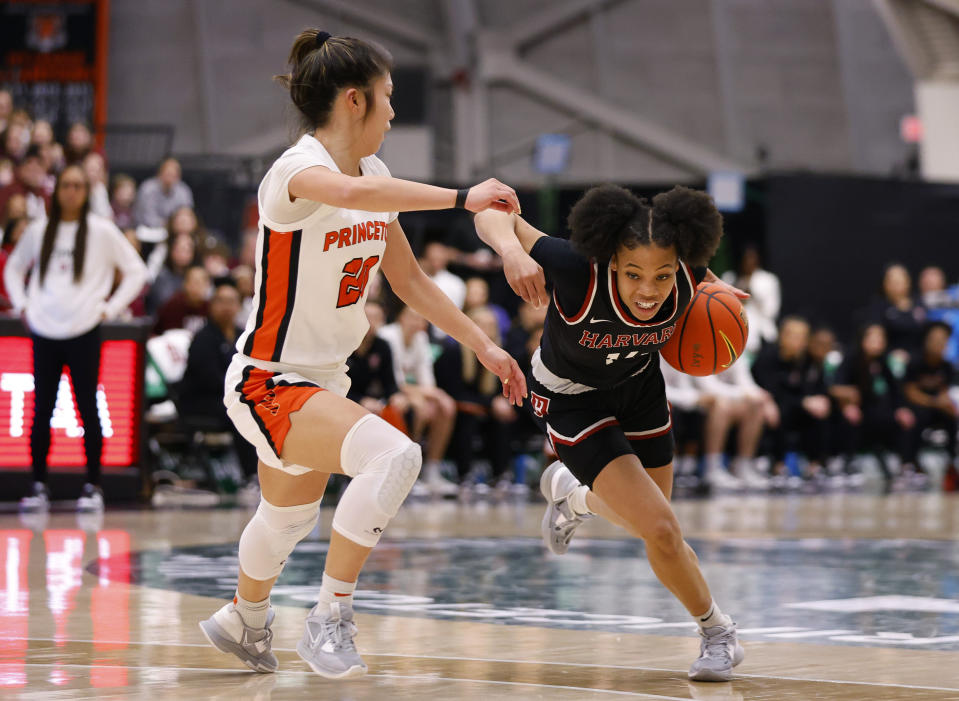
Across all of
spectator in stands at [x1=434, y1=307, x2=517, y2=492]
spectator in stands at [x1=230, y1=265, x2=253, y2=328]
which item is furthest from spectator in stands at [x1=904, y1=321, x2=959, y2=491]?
spectator in stands at [x1=230, y1=265, x2=253, y2=328]

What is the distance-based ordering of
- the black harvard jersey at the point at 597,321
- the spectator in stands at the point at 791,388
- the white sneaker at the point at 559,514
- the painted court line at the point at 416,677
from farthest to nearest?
the spectator in stands at the point at 791,388, the white sneaker at the point at 559,514, the black harvard jersey at the point at 597,321, the painted court line at the point at 416,677

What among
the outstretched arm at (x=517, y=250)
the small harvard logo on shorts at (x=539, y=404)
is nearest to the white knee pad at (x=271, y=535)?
the outstretched arm at (x=517, y=250)

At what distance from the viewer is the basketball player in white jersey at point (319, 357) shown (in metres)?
3.51

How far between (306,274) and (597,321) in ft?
2.91

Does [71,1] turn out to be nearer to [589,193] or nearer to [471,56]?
[471,56]

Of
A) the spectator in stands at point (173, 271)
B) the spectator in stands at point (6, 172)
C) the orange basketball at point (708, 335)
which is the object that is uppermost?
the spectator in stands at point (6, 172)

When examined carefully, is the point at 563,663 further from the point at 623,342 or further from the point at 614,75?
the point at 614,75

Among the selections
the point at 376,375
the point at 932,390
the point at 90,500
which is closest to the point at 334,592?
the point at 90,500

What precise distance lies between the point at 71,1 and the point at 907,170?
44.6 ft

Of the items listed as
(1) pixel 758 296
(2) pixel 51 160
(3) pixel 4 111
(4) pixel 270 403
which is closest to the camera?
(4) pixel 270 403

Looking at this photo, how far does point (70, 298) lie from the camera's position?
8.80m

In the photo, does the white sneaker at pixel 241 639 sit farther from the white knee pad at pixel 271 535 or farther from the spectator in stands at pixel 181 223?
the spectator in stands at pixel 181 223

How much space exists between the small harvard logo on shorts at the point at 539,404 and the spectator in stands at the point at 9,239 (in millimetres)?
7052

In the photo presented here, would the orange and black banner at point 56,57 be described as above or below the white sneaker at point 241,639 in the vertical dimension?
above
